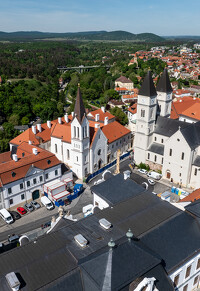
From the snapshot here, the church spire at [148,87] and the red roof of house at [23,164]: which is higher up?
the church spire at [148,87]

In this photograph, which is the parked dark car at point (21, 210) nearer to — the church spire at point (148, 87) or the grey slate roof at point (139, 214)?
the grey slate roof at point (139, 214)

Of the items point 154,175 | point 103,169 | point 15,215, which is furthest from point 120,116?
point 15,215

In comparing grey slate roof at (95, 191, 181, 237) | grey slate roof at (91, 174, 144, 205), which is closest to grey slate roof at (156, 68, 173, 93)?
grey slate roof at (91, 174, 144, 205)

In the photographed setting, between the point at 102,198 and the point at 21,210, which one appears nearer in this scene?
the point at 102,198

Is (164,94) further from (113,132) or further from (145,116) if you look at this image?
(113,132)

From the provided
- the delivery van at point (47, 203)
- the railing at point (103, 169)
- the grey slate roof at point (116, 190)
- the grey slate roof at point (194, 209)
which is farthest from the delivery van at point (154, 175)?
the grey slate roof at point (194, 209)

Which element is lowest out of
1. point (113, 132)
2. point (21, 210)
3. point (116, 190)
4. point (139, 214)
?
point (21, 210)
